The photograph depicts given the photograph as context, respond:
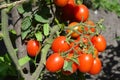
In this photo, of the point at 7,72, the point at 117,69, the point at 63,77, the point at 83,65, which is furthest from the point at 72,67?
the point at 117,69

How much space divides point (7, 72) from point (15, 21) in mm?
183

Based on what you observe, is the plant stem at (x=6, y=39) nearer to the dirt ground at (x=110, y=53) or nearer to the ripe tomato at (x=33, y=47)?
the ripe tomato at (x=33, y=47)

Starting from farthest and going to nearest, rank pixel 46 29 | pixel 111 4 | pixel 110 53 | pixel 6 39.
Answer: pixel 110 53 → pixel 111 4 → pixel 46 29 → pixel 6 39

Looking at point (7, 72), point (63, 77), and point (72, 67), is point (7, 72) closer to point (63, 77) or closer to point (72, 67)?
point (63, 77)

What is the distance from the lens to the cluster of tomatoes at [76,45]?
0.87 m

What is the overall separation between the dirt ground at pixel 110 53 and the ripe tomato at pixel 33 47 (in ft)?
8.05

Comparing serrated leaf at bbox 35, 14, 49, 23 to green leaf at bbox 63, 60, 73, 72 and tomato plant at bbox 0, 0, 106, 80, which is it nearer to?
tomato plant at bbox 0, 0, 106, 80

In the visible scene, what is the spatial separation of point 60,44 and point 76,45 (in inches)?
1.8

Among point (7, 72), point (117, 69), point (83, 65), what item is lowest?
point (117, 69)

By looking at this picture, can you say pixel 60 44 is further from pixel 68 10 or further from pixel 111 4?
pixel 111 4

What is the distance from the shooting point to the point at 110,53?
13.3 ft

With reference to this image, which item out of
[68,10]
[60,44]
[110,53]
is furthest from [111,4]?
[60,44]

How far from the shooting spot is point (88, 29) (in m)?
0.93

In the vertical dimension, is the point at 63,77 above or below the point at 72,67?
below
